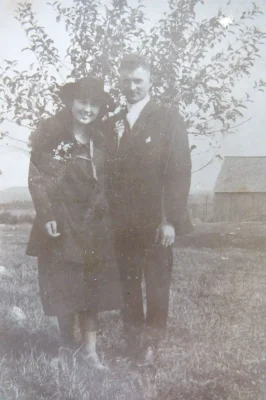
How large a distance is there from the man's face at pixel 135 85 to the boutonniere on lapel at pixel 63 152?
1.06 feet

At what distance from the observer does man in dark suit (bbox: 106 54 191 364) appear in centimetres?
162

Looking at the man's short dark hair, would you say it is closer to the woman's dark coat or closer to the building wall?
the woman's dark coat

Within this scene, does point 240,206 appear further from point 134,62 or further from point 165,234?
point 134,62

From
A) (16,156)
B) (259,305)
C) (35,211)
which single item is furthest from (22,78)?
(259,305)

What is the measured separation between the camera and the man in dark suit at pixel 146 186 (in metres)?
1.62

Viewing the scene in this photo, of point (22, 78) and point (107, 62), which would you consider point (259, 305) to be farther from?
point (22, 78)

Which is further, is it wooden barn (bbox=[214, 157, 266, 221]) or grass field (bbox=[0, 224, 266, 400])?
wooden barn (bbox=[214, 157, 266, 221])

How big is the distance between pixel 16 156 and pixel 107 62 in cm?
57

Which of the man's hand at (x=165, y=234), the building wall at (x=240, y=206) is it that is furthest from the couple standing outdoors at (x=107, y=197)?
the building wall at (x=240, y=206)

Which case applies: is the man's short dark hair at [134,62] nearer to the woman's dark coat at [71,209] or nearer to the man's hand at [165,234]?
the woman's dark coat at [71,209]

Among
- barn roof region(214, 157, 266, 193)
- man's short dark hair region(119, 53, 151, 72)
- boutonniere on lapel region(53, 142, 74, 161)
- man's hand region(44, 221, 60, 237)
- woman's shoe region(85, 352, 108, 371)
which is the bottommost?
woman's shoe region(85, 352, 108, 371)

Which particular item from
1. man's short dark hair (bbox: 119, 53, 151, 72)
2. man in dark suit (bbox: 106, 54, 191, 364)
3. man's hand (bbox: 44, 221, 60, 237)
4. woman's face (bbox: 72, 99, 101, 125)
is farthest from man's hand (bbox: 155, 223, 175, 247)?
man's short dark hair (bbox: 119, 53, 151, 72)

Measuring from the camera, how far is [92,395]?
1.55 metres

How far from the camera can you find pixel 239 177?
1.68 metres
